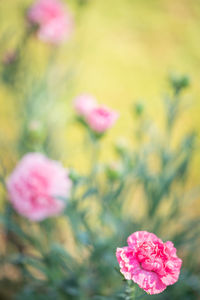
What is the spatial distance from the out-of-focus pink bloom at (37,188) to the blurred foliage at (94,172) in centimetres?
2

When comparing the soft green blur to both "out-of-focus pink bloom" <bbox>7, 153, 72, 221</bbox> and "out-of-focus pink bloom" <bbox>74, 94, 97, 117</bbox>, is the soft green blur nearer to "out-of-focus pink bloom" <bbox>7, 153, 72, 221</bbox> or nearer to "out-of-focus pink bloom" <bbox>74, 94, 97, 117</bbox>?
"out-of-focus pink bloom" <bbox>74, 94, 97, 117</bbox>

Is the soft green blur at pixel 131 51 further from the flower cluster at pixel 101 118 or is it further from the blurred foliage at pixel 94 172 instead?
the flower cluster at pixel 101 118

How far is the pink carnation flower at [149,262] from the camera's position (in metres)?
0.27

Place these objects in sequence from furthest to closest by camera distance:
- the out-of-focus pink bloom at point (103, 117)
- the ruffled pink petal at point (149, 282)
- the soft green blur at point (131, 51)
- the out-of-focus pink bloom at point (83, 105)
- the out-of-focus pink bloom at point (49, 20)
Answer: the soft green blur at point (131, 51)
the out-of-focus pink bloom at point (49, 20)
the out-of-focus pink bloom at point (83, 105)
the out-of-focus pink bloom at point (103, 117)
the ruffled pink petal at point (149, 282)

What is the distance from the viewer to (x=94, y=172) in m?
0.64

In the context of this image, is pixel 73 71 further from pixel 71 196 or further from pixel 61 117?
pixel 71 196

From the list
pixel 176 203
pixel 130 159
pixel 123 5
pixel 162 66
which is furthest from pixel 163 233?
pixel 123 5

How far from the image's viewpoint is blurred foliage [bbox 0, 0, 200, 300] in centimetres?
58

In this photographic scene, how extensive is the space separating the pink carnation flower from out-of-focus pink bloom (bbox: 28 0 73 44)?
781mm

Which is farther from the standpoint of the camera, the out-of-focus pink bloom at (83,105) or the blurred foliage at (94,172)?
the out-of-focus pink bloom at (83,105)

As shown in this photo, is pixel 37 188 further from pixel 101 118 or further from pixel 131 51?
pixel 131 51

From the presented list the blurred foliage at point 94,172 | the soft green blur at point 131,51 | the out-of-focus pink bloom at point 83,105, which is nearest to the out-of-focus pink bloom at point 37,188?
the blurred foliage at point 94,172

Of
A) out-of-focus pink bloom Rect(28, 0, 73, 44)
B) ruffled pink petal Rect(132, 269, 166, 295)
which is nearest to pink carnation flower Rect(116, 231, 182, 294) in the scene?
ruffled pink petal Rect(132, 269, 166, 295)

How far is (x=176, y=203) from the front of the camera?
0.71 metres
